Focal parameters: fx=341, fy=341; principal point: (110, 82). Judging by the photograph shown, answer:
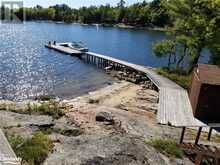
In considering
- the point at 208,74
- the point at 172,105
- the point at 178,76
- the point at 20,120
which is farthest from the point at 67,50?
the point at 20,120

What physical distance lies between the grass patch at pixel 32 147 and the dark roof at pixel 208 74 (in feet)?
32.9

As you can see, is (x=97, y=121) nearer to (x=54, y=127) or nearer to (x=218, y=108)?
(x=54, y=127)

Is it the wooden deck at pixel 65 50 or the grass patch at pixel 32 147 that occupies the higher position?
the grass patch at pixel 32 147

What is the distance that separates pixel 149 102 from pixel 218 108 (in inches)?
399

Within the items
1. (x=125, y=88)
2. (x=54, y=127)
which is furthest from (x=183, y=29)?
(x=54, y=127)

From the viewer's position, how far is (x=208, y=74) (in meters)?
20.5

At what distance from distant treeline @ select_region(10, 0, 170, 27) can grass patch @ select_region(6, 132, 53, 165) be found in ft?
388

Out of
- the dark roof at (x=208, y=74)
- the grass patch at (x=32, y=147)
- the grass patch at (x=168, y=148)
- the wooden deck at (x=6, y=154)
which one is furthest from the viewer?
the dark roof at (x=208, y=74)

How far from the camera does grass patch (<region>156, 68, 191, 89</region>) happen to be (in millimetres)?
32431

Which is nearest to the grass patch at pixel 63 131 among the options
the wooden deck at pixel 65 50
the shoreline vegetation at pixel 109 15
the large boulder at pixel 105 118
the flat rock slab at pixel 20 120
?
the flat rock slab at pixel 20 120

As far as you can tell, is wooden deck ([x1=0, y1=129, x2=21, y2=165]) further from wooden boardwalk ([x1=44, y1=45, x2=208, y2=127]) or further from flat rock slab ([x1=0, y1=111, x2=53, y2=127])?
wooden boardwalk ([x1=44, y1=45, x2=208, y2=127])

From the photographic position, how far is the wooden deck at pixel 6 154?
10.4 m

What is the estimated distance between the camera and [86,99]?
3048 cm

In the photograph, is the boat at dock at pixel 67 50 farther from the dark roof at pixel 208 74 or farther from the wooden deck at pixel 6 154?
the wooden deck at pixel 6 154
